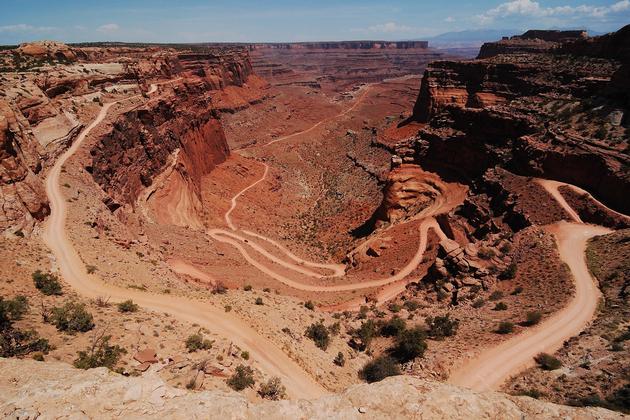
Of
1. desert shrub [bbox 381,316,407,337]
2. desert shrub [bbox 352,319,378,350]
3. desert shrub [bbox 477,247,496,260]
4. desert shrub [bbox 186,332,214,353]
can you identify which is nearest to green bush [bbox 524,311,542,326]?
desert shrub [bbox 381,316,407,337]

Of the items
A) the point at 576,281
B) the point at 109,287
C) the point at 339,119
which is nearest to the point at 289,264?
the point at 109,287

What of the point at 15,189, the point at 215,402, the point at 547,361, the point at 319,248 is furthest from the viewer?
the point at 319,248

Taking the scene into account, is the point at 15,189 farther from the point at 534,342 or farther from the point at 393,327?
the point at 534,342

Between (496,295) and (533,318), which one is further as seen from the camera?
(496,295)

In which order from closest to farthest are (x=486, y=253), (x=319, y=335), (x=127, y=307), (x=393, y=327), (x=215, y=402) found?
(x=215, y=402) → (x=127, y=307) → (x=319, y=335) → (x=393, y=327) → (x=486, y=253)

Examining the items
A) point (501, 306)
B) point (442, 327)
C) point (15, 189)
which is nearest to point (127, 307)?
point (15, 189)

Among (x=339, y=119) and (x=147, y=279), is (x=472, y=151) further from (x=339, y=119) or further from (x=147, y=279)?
(x=339, y=119)

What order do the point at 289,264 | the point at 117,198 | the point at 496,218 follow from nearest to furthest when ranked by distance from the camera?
the point at 496,218 < the point at 117,198 < the point at 289,264
